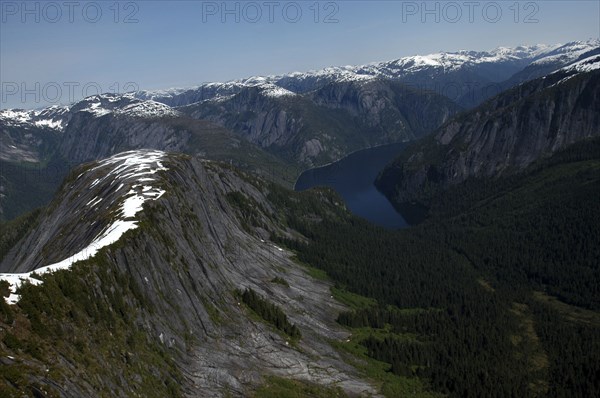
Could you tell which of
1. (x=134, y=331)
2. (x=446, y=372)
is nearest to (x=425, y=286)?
(x=446, y=372)

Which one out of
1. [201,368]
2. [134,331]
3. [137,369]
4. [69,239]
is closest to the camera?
[137,369]

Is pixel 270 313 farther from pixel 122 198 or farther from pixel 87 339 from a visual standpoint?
pixel 87 339

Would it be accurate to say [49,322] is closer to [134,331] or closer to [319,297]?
[134,331]

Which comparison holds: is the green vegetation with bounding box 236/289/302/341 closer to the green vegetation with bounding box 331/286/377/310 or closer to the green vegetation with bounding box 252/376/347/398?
the green vegetation with bounding box 252/376/347/398

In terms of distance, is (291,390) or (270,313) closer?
(291,390)

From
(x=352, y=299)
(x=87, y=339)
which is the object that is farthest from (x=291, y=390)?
(x=352, y=299)

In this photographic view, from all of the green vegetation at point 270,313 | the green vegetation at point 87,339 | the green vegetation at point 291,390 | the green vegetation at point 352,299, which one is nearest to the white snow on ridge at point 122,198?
the green vegetation at point 87,339
